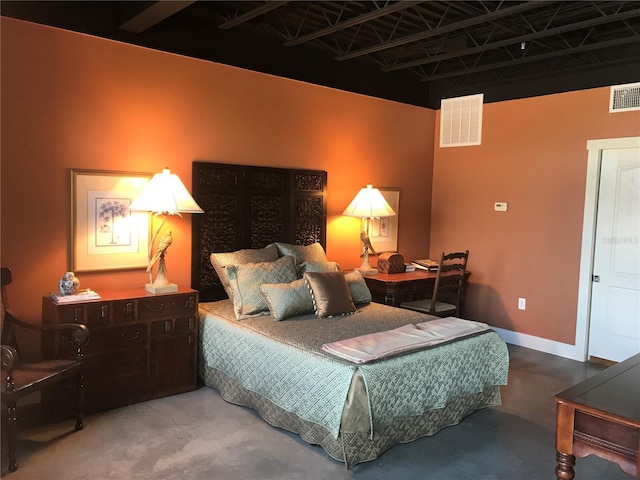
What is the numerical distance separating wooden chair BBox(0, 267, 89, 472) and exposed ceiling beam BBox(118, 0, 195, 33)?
183cm

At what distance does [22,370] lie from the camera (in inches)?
115

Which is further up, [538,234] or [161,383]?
[538,234]

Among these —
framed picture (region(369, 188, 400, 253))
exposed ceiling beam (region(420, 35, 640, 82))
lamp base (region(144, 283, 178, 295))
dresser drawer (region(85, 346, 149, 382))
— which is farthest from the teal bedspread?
exposed ceiling beam (region(420, 35, 640, 82))

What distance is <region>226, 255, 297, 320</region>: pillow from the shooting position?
370cm

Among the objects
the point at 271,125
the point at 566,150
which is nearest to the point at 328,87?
the point at 271,125

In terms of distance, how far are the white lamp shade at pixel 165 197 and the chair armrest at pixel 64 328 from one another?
0.90 metres

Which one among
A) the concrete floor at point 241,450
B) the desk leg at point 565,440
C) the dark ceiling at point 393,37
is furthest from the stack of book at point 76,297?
the desk leg at point 565,440

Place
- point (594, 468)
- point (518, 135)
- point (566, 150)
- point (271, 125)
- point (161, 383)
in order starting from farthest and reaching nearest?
1. point (518, 135)
2. point (566, 150)
3. point (271, 125)
4. point (161, 383)
5. point (594, 468)

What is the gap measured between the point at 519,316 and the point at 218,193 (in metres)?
3.24

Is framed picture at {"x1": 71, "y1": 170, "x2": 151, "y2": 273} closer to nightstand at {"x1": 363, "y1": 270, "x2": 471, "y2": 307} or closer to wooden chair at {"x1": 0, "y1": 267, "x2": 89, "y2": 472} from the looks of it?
wooden chair at {"x1": 0, "y1": 267, "x2": 89, "y2": 472}

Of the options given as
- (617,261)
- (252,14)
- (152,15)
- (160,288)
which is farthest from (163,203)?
(617,261)

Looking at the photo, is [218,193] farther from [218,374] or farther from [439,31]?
[439,31]

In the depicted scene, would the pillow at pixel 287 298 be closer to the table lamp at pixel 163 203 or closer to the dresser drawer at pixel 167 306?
the dresser drawer at pixel 167 306

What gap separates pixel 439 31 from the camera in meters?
4.03
